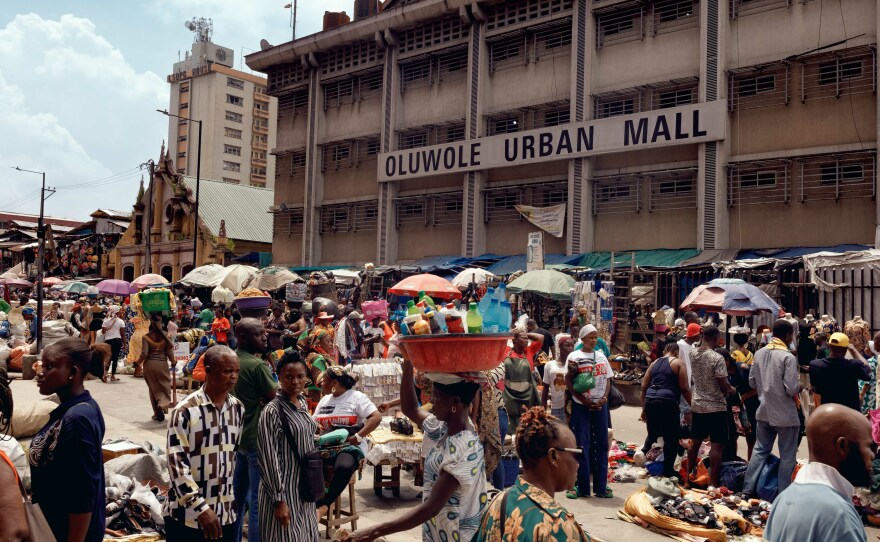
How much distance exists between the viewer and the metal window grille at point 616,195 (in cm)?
2388

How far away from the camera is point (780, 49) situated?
21.0 m

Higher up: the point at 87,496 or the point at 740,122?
the point at 740,122

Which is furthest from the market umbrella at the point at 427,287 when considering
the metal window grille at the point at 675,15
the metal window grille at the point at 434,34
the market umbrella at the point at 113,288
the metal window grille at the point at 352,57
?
the metal window grille at the point at 352,57

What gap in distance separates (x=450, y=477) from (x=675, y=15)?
22.5 metres

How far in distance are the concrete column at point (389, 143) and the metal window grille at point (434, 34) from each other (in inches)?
24.6

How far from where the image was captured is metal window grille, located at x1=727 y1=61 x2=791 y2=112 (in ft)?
68.8

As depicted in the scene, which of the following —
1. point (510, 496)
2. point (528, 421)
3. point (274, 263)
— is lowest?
point (510, 496)

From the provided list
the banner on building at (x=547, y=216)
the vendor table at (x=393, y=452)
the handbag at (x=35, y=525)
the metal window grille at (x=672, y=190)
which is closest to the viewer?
the handbag at (x=35, y=525)

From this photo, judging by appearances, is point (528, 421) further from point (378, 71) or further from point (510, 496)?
point (378, 71)

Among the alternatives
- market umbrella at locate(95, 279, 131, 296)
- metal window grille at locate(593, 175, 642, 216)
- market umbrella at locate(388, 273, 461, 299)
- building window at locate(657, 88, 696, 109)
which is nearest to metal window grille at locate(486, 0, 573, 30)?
building window at locate(657, 88, 696, 109)

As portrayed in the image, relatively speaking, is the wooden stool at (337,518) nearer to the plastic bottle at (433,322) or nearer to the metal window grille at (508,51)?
the plastic bottle at (433,322)

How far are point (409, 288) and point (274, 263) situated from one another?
22.7 metres

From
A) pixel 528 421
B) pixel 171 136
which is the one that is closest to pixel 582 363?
pixel 528 421

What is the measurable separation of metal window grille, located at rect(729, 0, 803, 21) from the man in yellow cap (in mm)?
15977
